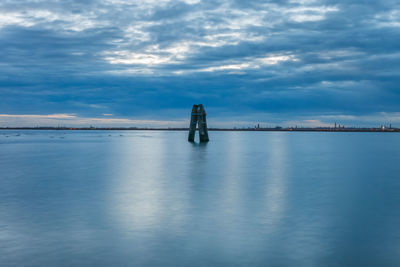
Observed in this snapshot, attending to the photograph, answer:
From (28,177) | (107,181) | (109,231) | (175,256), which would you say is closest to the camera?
(175,256)

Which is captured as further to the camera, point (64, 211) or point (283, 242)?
point (64, 211)

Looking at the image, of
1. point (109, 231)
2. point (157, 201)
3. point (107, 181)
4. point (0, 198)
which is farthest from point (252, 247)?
point (107, 181)

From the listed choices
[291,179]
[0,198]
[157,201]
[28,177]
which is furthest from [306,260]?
[28,177]

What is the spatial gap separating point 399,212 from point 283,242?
19.0 feet

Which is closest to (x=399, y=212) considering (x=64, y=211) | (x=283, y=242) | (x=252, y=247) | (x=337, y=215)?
(x=337, y=215)

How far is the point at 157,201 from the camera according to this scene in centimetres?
1416

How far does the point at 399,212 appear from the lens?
12297mm

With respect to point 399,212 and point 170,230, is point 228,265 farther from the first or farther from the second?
point 399,212

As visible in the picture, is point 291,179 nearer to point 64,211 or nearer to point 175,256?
point 64,211

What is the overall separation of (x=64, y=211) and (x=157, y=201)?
11.5 ft

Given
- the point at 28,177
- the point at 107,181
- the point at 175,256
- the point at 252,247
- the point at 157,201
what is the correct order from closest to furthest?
the point at 175,256 < the point at 252,247 < the point at 157,201 < the point at 107,181 < the point at 28,177

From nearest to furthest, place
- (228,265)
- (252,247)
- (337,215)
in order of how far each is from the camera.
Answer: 1. (228,265)
2. (252,247)
3. (337,215)

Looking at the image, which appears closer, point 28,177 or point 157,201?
point 157,201

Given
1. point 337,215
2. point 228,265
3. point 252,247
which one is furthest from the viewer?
point 337,215
